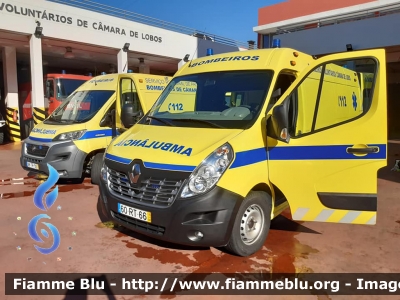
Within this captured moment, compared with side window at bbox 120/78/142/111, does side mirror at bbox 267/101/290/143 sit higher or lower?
lower

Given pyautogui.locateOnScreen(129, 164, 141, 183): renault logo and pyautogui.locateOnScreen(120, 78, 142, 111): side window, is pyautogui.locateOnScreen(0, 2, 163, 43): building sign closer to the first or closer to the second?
pyautogui.locateOnScreen(120, 78, 142, 111): side window

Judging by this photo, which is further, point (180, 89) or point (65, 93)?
point (65, 93)

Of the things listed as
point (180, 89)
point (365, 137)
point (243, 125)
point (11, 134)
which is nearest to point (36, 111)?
point (11, 134)

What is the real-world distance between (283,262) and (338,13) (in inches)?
509

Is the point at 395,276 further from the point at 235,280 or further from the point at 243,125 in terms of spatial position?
the point at 243,125

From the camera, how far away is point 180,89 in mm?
4832

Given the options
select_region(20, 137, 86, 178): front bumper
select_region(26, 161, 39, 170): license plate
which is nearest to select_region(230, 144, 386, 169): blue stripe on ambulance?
select_region(20, 137, 86, 178): front bumper

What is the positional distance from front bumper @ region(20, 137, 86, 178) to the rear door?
4077 mm

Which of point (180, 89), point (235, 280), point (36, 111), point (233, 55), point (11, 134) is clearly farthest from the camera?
point (11, 134)

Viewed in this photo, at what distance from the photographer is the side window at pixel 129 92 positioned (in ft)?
22.2

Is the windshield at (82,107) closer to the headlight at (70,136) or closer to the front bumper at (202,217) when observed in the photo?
the headlight at (70,136)

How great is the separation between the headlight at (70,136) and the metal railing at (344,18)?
11.7 m

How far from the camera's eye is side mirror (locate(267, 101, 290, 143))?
338cm

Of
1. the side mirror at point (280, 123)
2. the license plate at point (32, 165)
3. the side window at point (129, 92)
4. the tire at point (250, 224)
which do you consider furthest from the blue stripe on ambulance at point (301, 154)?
the license plate at point (32, 165)
